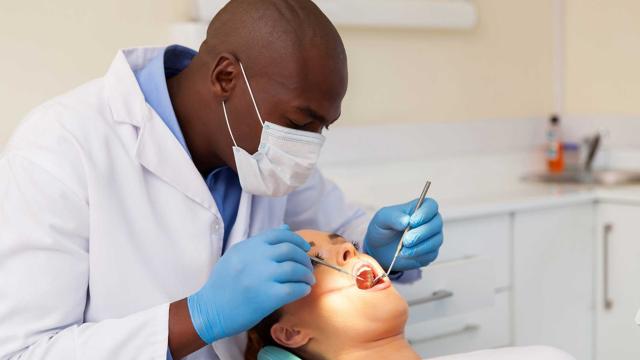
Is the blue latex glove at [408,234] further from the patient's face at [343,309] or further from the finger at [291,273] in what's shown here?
the finger at [291,273]

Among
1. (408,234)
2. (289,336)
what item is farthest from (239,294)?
(408,234)

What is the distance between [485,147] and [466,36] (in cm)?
45

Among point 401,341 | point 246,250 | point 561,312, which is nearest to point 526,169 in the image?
point 561,312

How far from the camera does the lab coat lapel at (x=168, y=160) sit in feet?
4.72

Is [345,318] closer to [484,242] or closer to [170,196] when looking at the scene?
[170,196]

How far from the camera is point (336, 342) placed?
4.61 feet

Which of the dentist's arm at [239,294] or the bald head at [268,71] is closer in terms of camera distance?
the dentist's arm at [239,294]

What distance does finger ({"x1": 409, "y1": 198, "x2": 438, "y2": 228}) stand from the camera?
157 cm

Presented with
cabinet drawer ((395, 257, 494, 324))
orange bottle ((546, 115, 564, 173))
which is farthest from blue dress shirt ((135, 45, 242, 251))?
orange bottle ((546, 115, 564, 173))

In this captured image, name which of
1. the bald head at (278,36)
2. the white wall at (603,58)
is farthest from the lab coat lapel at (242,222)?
the white wall at (603,58)

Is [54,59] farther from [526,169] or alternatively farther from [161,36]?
[526,169]

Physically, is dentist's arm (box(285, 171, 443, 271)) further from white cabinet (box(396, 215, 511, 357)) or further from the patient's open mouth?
white cabinet (box(396, 215, 511, 357))

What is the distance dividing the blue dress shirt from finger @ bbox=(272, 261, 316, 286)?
344 millimetres

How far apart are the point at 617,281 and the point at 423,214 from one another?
1.18 m
